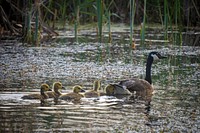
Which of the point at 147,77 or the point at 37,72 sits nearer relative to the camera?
the point at 147,77

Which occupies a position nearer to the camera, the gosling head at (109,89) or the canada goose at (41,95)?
the canada goose at (41,95)

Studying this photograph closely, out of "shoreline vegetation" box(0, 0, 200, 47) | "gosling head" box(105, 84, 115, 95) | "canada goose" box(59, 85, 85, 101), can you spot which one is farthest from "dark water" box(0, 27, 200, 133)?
"shoreline vegetation" box(0, 0, 200, 47)

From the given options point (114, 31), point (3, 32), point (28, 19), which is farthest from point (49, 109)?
point (114, 31)

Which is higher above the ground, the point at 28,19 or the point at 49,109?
the point at 28,19

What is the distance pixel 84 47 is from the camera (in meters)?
15.4

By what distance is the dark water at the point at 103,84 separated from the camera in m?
7.62

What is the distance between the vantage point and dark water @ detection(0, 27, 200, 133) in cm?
762

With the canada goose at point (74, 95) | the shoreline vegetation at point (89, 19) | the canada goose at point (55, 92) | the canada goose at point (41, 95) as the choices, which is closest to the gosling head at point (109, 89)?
the canada goose at point (74, 95)

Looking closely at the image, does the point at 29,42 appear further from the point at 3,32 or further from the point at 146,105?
the point at 146,105

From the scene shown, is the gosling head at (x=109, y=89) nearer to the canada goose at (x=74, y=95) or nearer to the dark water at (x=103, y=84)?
the dark water at (x=103, y=84)

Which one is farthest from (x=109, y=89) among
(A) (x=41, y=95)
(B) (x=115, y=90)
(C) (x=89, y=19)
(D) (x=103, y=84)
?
(C) (x=89, y=19)

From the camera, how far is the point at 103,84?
10.7 metres

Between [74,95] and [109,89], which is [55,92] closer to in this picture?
[74,95]

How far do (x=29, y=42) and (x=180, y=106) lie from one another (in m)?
7.33
